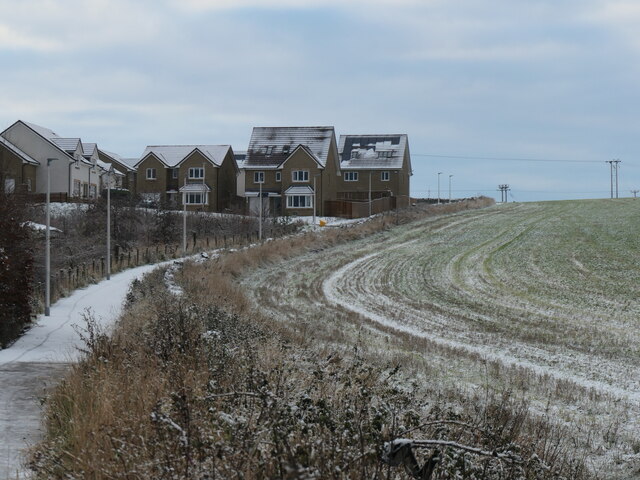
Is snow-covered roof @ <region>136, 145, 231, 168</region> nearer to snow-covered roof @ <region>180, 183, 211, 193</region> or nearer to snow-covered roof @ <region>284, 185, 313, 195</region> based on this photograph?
snow-covered roof @ <region>180, 183, 211, 193</region>

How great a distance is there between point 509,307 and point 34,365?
20.3 meters

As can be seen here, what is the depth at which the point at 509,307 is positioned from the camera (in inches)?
1233

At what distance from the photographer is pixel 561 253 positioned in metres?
49.1

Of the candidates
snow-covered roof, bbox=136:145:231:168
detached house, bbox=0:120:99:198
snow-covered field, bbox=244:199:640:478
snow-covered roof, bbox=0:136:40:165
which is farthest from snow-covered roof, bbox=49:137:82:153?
snow-covered field, bbox=244:199:640:478

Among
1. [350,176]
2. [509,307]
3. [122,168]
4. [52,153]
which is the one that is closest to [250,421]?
[509,307]

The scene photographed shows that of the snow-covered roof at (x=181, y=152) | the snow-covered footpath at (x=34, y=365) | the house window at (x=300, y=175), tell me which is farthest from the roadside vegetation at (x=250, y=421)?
the snow-covered roof at (x=181, y=152)

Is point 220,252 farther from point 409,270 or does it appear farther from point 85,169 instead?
point 85,169

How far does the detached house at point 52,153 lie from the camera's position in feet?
244

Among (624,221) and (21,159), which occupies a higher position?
(21,159)

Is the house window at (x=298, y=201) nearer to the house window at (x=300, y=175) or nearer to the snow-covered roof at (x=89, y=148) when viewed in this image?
the house window at (x=300, y=175)

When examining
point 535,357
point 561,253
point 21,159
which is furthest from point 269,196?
point 535,357

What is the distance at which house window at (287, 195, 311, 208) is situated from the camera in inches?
3214

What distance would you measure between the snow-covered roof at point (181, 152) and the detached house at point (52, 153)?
990cm

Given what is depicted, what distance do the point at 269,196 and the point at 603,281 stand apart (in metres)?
48.6
